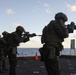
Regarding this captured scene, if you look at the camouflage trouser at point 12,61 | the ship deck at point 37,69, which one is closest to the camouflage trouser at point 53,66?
the camouflage trouser at point 12,61

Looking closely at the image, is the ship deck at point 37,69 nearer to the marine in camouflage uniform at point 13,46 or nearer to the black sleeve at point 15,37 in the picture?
the marine in camouflage uniform at point 13,46

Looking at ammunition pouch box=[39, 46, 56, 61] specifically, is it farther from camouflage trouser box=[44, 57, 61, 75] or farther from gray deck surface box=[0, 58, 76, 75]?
gray deck surface box=[0, 58, 76, 75]

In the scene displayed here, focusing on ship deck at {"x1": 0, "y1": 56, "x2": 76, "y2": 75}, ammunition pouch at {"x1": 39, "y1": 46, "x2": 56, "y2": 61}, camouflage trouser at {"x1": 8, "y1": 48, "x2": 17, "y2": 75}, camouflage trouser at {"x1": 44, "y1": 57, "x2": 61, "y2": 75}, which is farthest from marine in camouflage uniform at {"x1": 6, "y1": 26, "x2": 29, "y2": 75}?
camouflage trouser at {"x1": 44, "y1": 57, "x2": 61, "y2": 75}

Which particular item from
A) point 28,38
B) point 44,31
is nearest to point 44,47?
point 44,31

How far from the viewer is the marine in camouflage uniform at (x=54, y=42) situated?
23.5 ft

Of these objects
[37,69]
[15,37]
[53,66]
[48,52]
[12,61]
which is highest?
[15,37]

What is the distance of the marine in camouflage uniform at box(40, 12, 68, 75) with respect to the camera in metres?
7.16

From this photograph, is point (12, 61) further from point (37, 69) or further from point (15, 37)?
point (37, 69)

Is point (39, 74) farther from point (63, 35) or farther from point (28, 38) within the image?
point (63, 35)

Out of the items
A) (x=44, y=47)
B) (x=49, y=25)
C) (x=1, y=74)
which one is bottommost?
(x=1, y=74)

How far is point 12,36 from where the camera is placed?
10352 millimetres

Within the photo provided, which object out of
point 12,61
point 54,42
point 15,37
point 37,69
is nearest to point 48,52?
point 54,42

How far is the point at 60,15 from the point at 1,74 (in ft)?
20.1

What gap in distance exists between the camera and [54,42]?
7.27m
